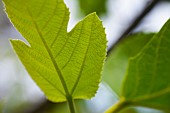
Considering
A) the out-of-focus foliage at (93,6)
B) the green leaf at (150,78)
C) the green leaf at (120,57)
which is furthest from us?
the out-of-focus foliage at (93,6)

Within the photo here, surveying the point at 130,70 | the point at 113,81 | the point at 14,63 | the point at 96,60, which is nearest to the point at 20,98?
the point at 14,63

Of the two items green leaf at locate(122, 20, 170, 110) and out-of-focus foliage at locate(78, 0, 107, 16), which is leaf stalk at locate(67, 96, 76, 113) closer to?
green leaf at locate(122, 20, 170, 110)

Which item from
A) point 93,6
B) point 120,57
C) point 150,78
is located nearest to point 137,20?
point 120,57

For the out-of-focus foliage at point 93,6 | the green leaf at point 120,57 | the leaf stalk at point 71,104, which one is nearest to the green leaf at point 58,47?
the leaf stalk at point 71,104

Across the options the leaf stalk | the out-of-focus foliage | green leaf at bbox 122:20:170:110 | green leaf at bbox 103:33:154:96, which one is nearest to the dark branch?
green leaf at bbox 103:33:154:96

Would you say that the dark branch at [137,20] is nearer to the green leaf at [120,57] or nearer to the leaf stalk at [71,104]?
the green leaf at [120,57]

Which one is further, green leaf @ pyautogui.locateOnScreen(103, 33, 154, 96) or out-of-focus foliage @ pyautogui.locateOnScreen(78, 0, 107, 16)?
out-of-focus foliage @ pyautogui.locateOnScreen(78, 0, 107, 16)

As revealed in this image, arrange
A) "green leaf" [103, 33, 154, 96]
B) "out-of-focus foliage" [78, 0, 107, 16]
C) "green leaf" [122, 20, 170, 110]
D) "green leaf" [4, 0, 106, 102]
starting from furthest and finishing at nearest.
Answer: "out-of-focus foliage" [78, 0, 107, 16], "green leaf" [103, 33, 154, 96], "green leaf" [122, 20, 170, 110], "green leaf" [4, 0, 106, 102]

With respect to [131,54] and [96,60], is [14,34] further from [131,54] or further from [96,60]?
[96,60]
